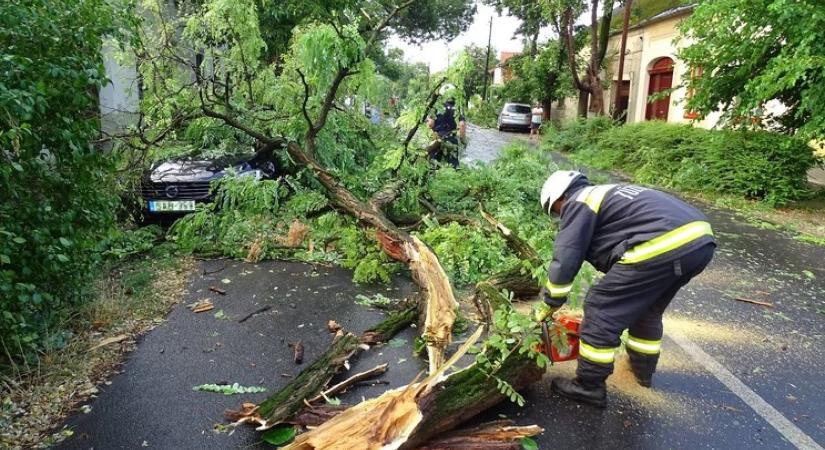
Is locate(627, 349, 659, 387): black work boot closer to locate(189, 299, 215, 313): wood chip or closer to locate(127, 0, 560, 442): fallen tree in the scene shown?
locate(127, 0, 560, 442): fallen tree

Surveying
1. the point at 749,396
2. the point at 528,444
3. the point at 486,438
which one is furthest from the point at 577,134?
the point at 486,438

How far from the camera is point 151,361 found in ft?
11.7

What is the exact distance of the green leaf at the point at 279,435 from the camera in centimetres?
266

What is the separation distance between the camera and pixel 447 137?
28.1 feet

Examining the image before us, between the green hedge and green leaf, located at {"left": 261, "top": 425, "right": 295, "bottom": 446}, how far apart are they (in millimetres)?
9545

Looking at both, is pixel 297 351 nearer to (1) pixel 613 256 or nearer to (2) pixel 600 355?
(2) pixel 600 355

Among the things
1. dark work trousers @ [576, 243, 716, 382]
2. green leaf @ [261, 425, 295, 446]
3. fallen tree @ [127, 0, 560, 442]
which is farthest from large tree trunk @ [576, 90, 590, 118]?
green leaf @ [261, 425, 295, 446]

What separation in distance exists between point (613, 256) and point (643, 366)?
787 mm

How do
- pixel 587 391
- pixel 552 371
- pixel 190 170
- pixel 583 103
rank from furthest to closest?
1. pixel 583 103
2. pixel 190 170
3. pixel 552 371
4. pixel 587 391

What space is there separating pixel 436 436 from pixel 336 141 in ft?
17.9

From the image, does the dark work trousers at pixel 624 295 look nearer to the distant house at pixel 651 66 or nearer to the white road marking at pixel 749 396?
the white road marking at pixel 749 396

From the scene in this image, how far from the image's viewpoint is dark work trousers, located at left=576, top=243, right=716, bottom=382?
296 centimetres

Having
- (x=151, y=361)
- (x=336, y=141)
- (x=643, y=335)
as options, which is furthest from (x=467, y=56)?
(x=151, y=361)

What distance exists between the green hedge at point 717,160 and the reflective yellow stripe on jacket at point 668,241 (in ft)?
25.3
